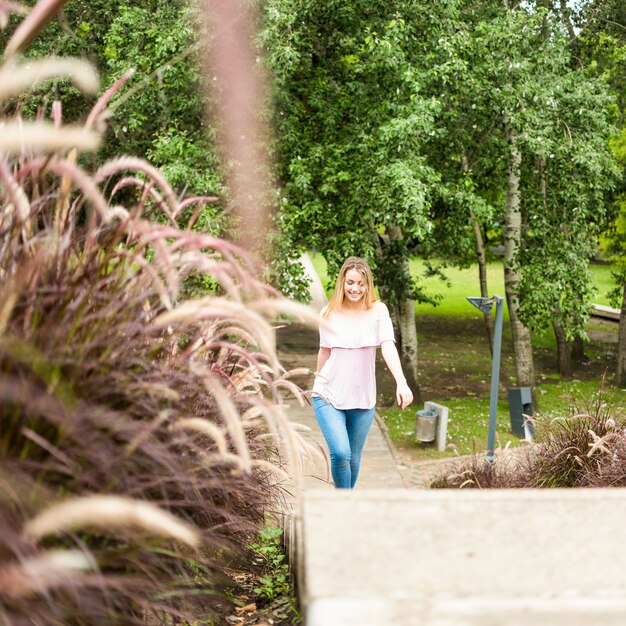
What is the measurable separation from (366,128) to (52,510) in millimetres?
10329

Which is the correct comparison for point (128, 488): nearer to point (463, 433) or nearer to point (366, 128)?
point (366, 128)

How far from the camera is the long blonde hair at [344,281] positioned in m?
5.55

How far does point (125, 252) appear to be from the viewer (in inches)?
96.4

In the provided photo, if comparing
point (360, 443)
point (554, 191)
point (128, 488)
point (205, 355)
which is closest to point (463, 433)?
point (554, 191)

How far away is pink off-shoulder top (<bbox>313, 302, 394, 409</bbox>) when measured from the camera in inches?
212

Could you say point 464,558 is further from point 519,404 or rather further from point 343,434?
point 519,404

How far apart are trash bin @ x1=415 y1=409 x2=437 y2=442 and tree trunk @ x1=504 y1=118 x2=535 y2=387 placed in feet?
9.07

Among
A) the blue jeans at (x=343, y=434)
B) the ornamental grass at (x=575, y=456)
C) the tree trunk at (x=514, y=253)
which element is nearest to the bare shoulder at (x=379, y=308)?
the blue jeans at (x=343, y=434)

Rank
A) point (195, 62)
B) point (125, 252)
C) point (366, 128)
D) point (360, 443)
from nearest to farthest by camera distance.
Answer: point (125, 252)
point (360, 443)
point (195, 62)
point (366, 128)

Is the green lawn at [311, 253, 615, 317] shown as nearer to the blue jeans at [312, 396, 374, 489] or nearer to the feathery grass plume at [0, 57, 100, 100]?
the blue jeans at [312, 396, 374, 489]

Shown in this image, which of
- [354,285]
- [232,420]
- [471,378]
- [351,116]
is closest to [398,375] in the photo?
[354,285]

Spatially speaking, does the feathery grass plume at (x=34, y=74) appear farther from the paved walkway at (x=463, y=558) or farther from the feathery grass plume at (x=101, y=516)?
the paved walkway at (x=463, y=558)

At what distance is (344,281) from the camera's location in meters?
5.59

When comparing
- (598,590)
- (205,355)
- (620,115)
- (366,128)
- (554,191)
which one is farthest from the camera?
(620,115)
